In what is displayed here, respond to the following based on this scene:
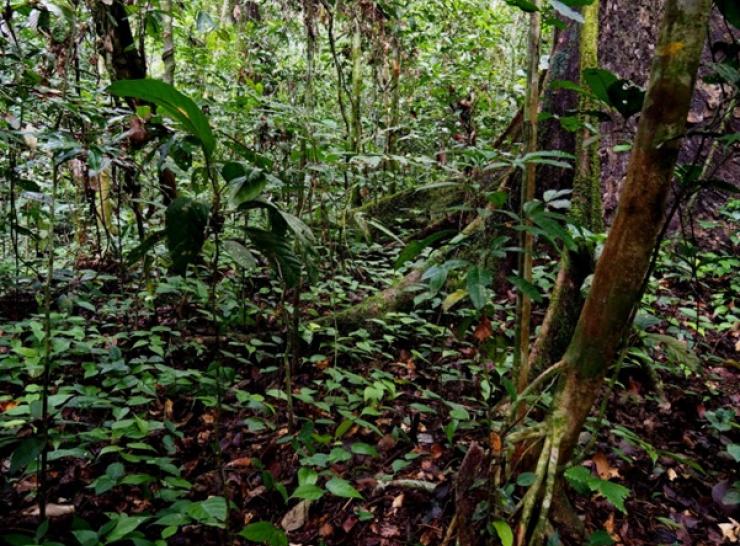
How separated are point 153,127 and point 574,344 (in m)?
1.98

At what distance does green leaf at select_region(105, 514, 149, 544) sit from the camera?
4.69 ft

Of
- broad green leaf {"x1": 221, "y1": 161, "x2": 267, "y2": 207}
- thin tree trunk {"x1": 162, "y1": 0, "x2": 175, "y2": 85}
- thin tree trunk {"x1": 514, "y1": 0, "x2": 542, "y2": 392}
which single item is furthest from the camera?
thin tree trunk {"x1": 162, "y1": 0, "x2": 175, "y2": 85}

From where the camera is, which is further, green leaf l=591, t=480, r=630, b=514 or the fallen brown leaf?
the fallen brown leaf

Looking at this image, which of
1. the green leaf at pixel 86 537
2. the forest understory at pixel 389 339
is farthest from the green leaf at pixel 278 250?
the green leaf at pixel 86 537

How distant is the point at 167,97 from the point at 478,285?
1.01 metres

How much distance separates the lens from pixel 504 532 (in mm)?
1478

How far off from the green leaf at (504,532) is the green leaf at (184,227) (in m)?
1.21

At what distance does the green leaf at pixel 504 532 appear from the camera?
1459 millimetres

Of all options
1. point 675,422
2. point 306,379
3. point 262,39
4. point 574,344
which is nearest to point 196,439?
point 306,379

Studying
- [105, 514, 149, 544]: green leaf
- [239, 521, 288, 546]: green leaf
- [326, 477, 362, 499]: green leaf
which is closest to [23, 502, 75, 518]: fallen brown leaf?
[105, 514, 149, 544]: green leaf

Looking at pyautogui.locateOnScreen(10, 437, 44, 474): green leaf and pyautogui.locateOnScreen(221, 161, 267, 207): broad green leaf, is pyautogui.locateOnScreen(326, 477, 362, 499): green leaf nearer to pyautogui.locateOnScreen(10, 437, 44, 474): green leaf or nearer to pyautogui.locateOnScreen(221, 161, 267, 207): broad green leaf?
pyautogui.locateOnScreen(10, 437, 44, 474): green leaf

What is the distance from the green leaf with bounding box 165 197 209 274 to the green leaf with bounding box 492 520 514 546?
121cm

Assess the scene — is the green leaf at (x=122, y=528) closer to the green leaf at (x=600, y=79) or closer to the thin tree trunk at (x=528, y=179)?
the thin tree trunk at (x=528, y=179)

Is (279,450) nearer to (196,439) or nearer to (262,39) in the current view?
(196,439)
